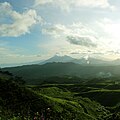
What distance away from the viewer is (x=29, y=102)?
76.2 metres

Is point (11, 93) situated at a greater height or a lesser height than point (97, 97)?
greater

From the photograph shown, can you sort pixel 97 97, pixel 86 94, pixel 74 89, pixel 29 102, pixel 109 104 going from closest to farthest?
1. pixel 29 102
2. pixel 109 104
3. pixel 97 97
4. pixel 86 94
5. pixel 74 89

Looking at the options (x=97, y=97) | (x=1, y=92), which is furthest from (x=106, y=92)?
(x=1, y=92)

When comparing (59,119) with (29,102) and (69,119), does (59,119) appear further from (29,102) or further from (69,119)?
(29,102)

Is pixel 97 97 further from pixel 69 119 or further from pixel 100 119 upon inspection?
pixel 69 119

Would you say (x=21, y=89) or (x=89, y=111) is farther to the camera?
(x=89, y=111)

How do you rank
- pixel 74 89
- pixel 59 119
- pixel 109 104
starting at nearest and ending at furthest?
pixel 59 119 → pixel 109 104 → pixel 74 89

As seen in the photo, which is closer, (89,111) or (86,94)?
(89,111)

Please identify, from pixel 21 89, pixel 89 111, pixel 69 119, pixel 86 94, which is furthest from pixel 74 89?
pixel 69 119

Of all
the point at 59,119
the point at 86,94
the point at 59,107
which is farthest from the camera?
the point at 86,94

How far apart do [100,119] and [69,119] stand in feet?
61.9

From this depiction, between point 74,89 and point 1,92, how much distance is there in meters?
110

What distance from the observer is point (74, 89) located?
602ft

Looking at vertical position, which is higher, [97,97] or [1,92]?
[1,92]
